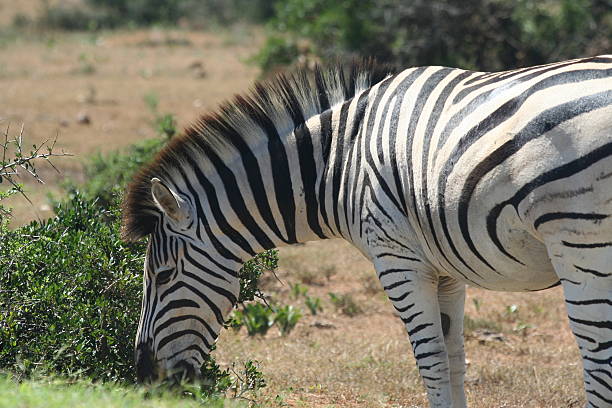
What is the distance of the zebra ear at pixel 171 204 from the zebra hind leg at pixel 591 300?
1984mm

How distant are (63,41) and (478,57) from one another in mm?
14069

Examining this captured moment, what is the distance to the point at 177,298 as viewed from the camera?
4984 mm

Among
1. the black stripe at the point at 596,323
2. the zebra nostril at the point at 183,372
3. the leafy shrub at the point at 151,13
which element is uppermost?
the leafy shrub at the point at 151,13

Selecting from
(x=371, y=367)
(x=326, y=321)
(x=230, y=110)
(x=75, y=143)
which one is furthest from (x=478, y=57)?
(x=230, y=110)

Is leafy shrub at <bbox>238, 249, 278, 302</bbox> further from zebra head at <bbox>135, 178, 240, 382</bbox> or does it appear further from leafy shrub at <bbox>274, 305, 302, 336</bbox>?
leafy shrub at <bbox>274, 305, 302, 336</bbox>

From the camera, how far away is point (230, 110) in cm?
512

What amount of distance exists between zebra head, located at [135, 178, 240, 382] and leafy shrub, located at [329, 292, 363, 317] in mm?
3173

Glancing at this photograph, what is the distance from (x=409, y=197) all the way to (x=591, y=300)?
1.06 m

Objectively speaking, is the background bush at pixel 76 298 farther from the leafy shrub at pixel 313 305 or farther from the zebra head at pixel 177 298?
the leafy shrub at pixel 313 305

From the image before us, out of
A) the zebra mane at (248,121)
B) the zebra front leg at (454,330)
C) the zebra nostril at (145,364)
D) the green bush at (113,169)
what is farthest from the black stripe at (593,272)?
the green bush at (113,169)

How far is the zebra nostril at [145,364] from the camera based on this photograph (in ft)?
16.3

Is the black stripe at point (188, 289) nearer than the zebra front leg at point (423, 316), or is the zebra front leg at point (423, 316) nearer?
the zebra front leg at point (423, 316)

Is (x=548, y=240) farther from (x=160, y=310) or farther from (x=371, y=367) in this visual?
(x=371, y=367)

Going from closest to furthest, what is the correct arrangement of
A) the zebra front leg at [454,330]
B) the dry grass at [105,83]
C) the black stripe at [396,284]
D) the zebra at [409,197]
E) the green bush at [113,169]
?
1. the zebra at [409,197]
2. the black stripe at [396,284]
3. the zebra front leg at [454,330]
4. the green bush at [113,169]
5. the dry grass at [105,83]
